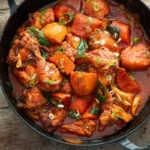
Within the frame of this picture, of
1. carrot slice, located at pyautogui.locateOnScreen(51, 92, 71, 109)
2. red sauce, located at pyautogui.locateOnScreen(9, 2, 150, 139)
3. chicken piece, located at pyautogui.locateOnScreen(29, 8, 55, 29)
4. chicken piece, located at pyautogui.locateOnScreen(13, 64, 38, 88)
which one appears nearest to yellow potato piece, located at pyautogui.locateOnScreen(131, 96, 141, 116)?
red sauce, located at pyautogui.locateOnScreen(9, 2, 150, 139)

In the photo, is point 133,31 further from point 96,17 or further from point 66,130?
point 66,130

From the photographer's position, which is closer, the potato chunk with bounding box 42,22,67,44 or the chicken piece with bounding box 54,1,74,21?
the potato chunk with bounding box 42,22,67,44

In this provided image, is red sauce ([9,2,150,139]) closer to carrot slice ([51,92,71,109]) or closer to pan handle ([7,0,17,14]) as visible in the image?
carrot slice ([51,92,71,109])

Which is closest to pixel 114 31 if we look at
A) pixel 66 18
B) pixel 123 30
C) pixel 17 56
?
pixel 123 30

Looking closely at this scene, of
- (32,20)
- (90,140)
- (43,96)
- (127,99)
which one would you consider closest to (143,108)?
(127,99)

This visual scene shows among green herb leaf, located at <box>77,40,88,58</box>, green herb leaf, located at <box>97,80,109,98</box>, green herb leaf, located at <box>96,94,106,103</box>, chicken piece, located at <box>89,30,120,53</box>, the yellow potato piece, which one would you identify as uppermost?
chicken piece, located at <box>89,30,120,53</box>

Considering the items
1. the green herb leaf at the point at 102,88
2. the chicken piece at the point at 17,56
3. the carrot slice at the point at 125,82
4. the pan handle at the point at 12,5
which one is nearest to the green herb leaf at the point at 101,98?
the green herb leaf at the point at 102,88

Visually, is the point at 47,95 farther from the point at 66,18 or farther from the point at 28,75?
the point at 66,18
